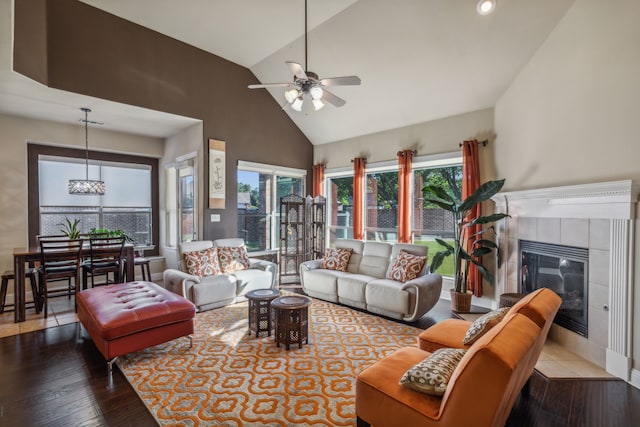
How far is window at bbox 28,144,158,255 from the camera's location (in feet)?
16.5

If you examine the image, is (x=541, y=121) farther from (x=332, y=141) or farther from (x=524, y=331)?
(x=332, y=141)

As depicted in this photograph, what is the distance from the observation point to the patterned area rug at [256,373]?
2.14m

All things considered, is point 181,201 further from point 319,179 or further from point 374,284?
point 374,284

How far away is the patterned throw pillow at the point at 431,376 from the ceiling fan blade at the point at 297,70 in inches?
100

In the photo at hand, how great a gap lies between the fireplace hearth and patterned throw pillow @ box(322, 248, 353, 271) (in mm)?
2436

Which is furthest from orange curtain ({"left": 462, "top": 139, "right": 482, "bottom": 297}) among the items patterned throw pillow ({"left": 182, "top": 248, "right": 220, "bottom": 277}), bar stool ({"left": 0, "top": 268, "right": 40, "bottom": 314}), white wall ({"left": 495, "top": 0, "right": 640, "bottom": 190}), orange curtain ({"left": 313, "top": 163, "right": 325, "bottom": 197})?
bar stool ({"left": 0, "top": 268, "right": 40, "bottom": 314})

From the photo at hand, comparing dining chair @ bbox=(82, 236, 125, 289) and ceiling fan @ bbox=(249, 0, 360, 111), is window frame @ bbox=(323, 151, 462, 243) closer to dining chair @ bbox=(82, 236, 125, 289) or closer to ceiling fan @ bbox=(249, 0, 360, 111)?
ceiling fan @ bbox=(249, 0, 360, 111)

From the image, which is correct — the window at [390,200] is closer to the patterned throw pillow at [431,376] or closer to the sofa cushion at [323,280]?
the sofa cushion at [323,280]

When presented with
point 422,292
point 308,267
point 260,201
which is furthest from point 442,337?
point 260,201

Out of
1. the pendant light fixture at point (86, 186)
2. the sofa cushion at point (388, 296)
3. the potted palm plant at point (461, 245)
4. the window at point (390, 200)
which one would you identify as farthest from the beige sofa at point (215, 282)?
the potted palm plant at point (461, 245)

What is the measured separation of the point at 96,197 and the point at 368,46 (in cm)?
537

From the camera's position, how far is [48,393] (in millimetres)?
2373

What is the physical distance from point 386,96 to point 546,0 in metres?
2.35

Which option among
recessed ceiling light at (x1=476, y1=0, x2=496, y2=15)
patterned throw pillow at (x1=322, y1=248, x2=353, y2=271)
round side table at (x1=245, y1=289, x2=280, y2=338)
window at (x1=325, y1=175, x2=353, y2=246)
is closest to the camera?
recessed ceiling light at (x1=476, y1=0, x2=496, y2=15)
